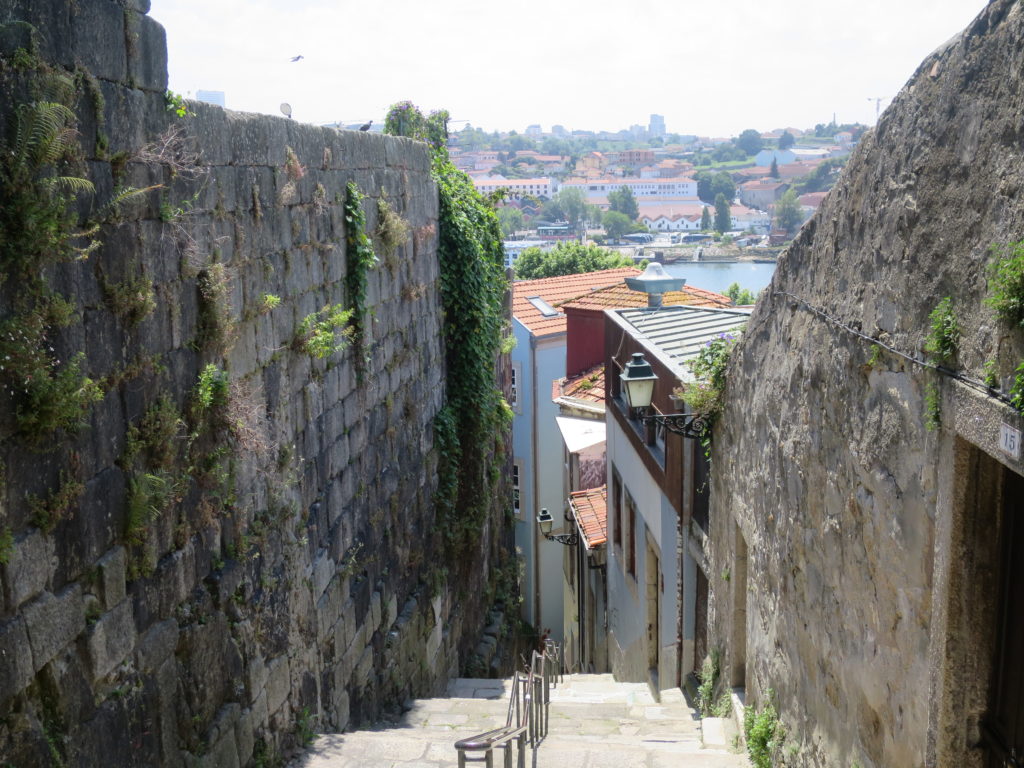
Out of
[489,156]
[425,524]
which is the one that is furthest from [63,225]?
[489,156]

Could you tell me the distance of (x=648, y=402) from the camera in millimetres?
7953

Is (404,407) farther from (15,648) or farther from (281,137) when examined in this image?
(15,648)

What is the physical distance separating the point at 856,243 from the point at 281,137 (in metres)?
3.43

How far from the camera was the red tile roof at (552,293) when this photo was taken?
18.9m

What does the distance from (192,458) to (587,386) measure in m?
10.6

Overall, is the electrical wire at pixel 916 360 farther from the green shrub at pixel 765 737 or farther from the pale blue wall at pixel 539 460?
the pale blue wall at pixel 539 460

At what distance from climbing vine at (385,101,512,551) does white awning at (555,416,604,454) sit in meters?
1.95

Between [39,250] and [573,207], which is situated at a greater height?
[573,207]

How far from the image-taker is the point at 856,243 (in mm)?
4414

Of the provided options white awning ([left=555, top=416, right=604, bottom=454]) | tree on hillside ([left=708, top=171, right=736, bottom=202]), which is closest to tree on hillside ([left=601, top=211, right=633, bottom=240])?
tree on hillside ([left=708, top=171, right=736, bottom=202])

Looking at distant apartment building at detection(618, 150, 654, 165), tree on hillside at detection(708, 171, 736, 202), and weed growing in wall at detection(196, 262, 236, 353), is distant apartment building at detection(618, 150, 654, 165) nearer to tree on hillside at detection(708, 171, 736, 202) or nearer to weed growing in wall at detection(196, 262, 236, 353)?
tree on hillside at detection(708, 171, 736, 202)

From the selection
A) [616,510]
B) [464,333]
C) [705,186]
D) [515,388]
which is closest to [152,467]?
[464,333]

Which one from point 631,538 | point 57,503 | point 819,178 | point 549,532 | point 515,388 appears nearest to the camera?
point 57,503

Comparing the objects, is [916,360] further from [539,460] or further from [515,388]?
[539,460]
